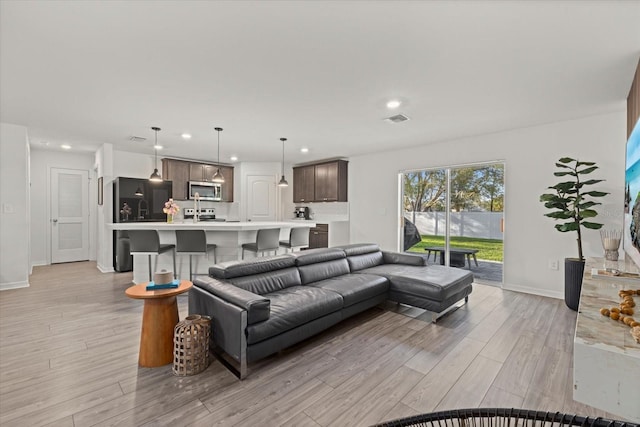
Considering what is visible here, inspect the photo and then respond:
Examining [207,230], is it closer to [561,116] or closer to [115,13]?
[115,13]

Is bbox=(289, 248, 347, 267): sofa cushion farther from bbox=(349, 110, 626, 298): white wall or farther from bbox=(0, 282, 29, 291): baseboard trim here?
bbox=(0, 282, 29, 291): baseboard trim

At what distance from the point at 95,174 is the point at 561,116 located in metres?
9.08

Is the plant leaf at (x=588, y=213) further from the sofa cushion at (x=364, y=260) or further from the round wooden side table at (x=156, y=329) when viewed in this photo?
the round wooden side table at (x=156, y=329)

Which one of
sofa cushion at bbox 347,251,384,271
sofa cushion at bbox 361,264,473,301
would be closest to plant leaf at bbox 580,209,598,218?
sofa cushion at bbox 361,264,473,301

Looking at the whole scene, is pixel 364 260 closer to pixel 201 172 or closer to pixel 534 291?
pixel 534 291

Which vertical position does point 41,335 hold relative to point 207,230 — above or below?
below

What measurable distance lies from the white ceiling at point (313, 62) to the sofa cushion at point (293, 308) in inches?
81.8

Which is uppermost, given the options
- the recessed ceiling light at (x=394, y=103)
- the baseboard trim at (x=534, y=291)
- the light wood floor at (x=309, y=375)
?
the recessed ceiling light at (x=394, y=103)

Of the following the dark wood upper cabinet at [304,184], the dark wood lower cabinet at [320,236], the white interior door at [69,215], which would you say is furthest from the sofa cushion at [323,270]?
the white interior door at [69,215]

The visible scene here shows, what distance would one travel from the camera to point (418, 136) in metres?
4.80

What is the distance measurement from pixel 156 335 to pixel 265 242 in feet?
6.63

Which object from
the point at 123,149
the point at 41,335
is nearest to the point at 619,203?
the point at 41,335

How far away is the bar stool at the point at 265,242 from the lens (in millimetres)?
4117

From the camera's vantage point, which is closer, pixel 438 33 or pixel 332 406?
pixel 332 406
